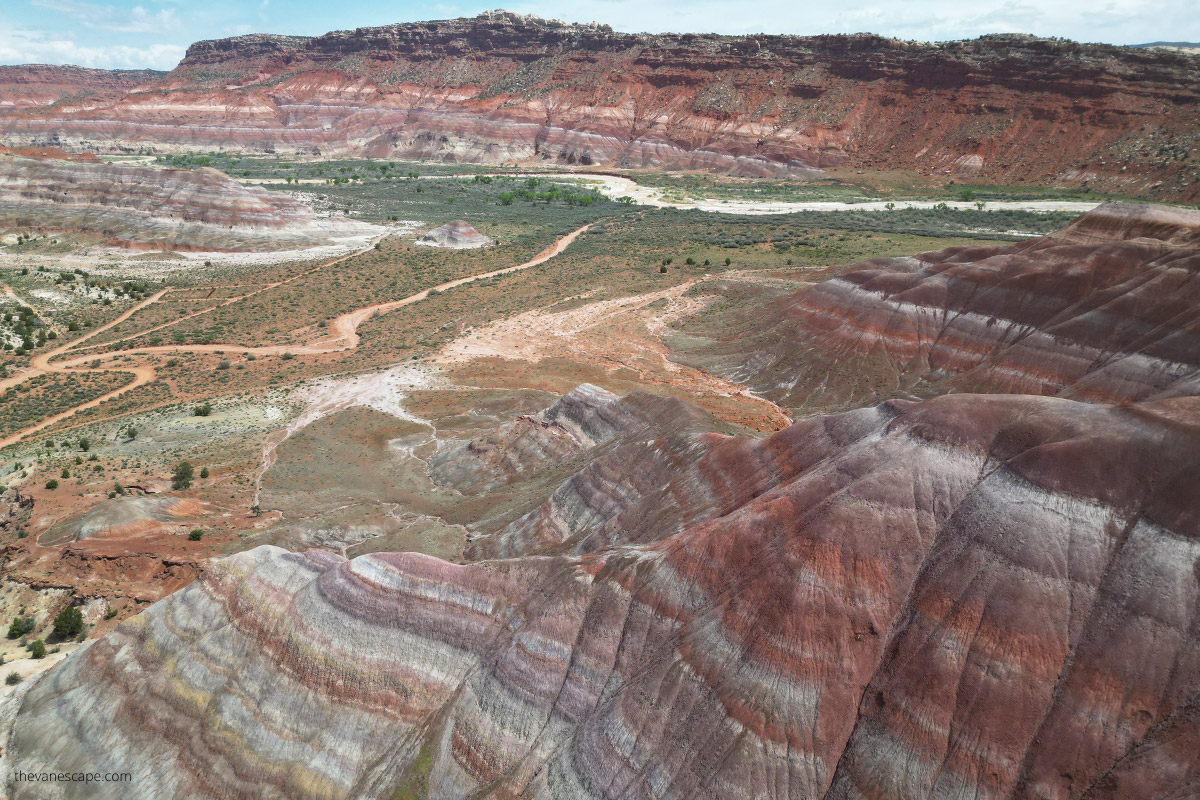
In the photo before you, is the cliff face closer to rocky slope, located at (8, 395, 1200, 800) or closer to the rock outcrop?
the rock outcrop

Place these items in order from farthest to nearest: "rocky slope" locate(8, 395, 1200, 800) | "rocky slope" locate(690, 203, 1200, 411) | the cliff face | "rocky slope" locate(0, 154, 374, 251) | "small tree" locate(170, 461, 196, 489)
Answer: the cliff face, "rocky slope" locate(0, 154, 374, 251), "small tree" locate(170, 461, 196, 489), "rocky slope" locate(690, 203, 1200, 411), "rocky slope" locate(8, 395, 1200, 800)

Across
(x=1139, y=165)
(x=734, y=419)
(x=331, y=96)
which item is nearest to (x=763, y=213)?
(x=1139, y=165)

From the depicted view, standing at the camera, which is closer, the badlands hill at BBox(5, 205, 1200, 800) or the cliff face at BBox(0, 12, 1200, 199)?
the badlands hill at BBox(5, 205, 1200, 800)

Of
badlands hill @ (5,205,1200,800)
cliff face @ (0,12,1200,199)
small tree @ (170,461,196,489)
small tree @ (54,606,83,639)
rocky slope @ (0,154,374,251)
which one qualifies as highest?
cliff face @ (0,12,1200,199)

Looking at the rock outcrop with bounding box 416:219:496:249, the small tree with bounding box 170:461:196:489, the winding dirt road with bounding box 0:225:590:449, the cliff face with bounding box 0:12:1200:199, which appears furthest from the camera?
the cliff face with bounding box 0:12:1200:199

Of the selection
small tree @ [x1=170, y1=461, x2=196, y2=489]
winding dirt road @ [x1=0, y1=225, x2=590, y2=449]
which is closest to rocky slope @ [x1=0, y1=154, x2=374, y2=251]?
winding dirt road @ [x1=0, y1=225, x2=590, y2=449]

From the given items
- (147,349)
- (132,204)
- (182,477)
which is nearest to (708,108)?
(132,204)

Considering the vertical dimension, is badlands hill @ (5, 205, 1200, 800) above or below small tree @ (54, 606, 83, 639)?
above
